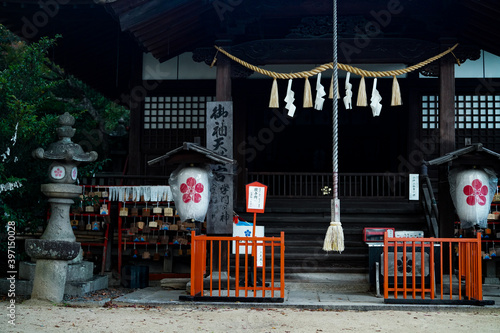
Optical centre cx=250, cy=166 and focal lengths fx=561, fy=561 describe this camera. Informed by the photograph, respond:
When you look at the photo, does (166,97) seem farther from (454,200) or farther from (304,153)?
(454,200)

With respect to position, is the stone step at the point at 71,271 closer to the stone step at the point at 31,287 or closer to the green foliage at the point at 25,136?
the stone step at the point at 31,287

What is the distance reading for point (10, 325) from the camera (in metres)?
7.52

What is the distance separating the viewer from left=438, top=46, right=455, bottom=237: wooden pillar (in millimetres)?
10453

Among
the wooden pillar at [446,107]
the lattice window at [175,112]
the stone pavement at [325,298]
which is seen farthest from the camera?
the lattice window at [175,112]

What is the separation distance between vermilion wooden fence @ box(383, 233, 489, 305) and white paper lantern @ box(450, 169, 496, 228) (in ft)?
2.03

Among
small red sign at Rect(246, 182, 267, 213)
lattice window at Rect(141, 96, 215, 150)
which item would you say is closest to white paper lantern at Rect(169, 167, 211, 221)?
small red sign at Rect(246, 182, 267, 213)

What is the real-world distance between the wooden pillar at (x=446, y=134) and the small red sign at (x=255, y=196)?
11.1ft

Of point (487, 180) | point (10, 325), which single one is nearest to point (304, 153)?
point (487, 180)

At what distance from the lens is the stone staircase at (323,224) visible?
11.4 metres

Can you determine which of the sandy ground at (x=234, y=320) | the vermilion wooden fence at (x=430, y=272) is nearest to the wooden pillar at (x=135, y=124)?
the sandy ground at (x=234, y=320)

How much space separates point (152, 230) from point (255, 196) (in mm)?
3449

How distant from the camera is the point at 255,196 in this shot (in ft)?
33.7

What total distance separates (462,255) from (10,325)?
6942mm

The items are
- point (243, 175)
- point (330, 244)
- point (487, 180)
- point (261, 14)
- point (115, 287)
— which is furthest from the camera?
point (243, 175)
